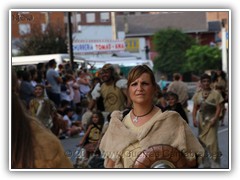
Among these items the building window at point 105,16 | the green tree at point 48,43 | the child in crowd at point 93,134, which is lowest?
the child in crowd at point 93,134

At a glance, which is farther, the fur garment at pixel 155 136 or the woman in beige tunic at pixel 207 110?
the woman in beige tunic at pixel 207 110

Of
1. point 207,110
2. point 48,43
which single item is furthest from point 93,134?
point 48,43

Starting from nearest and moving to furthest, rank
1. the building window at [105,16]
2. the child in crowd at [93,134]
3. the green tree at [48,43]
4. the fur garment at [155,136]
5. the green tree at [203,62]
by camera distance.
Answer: the fur garment at [155,136] → the building window at [105,16] → the child in crowd at [93,134] → the green tree at [48,43] → the green tree at [203,62]

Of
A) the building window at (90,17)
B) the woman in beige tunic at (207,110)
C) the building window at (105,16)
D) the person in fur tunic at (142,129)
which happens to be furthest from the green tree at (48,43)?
the person in fur tunic at (142,129)

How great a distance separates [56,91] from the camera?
6.76 meters

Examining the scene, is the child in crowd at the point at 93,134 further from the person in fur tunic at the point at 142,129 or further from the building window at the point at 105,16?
the person in fur tunic at the point at 142,129

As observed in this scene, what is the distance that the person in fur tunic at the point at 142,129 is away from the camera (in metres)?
3.56

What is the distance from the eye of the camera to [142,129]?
3553mm

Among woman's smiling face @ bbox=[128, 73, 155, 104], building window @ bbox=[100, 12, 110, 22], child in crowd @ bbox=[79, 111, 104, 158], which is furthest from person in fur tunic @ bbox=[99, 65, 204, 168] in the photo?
child in crowd @ bbox=[79, 111, 104, 158]

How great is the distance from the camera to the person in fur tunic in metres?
3.56

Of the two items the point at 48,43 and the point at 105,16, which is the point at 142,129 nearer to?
the point at 105,16

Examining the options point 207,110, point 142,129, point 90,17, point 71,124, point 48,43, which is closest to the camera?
point 142,129

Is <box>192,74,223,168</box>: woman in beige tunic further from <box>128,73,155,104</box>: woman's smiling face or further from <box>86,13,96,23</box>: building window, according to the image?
<box>128,73,155,104</box>: woman's smiling face

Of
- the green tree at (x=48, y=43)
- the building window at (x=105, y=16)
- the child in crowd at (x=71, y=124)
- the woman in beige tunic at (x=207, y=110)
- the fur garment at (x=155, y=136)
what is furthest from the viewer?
the green tree at (x=48, y=43)
